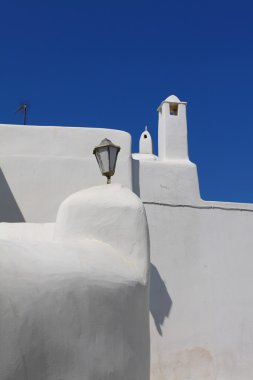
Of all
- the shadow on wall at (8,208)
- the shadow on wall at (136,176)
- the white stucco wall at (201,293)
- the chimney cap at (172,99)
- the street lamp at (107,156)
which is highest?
the chimney cap at (172,99)

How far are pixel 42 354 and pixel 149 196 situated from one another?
725 centimetres

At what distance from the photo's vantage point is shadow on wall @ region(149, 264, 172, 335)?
32.6 feet

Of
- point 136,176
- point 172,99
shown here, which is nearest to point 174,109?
point 172,99

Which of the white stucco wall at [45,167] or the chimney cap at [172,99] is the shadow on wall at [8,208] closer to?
the white stucco wall at [45,167]

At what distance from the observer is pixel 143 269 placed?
187 inches

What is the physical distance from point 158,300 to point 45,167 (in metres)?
3.22

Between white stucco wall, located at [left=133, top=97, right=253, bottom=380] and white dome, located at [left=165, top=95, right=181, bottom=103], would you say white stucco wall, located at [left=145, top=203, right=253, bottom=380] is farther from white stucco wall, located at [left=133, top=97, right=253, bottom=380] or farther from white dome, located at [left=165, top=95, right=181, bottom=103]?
white dome, located at [left=165, top=95, right=181, bottom=103]

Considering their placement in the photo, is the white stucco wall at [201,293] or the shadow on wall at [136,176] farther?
the shadow on wall at [136,176]

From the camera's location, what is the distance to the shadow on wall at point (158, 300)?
391 inches

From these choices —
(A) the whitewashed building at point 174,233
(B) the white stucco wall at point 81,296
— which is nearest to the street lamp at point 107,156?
(B) the white stucco wall at point 81,296

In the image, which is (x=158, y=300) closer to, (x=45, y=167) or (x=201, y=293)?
(x=201, y=293)

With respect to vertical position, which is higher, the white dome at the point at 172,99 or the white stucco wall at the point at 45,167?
the white dome at the point at 172,99

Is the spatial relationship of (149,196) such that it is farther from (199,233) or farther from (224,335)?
(224,335)

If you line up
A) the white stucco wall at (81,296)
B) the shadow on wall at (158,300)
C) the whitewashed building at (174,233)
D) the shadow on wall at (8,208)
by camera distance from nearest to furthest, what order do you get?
the white stucco wall at (81,296) < the shadow on wall at (8,208) < the whitewashed building at (174,233) < the shadow on wall at (158,300)
